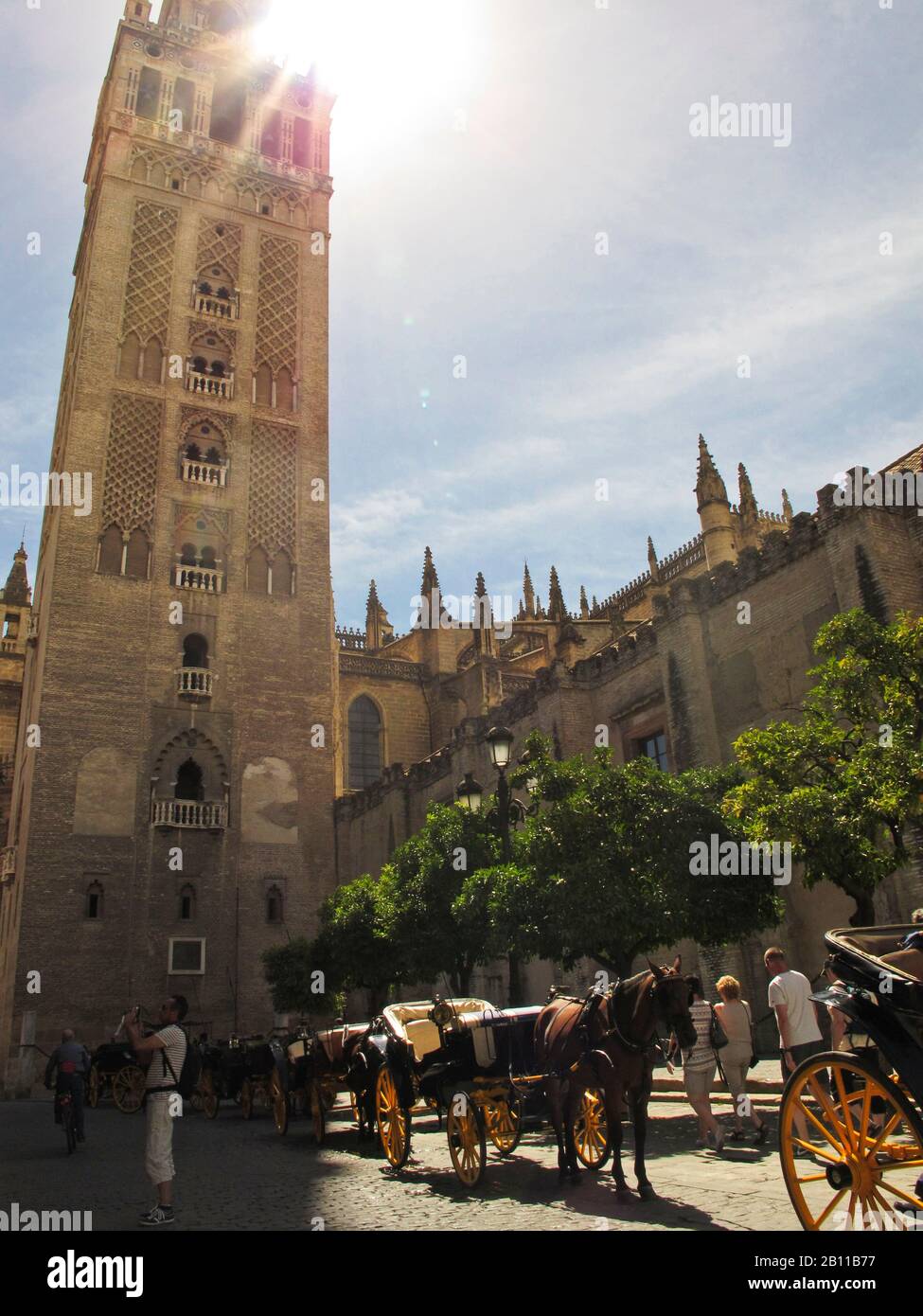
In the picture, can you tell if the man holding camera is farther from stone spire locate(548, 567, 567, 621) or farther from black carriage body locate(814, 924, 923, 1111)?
stone spire locate(548, 567, 567, 621)

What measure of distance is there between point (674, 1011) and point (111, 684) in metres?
22.4

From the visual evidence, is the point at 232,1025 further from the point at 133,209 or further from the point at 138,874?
the point at 133,209

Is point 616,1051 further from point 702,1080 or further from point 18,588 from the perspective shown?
point 18,588

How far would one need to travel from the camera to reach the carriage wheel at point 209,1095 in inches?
617

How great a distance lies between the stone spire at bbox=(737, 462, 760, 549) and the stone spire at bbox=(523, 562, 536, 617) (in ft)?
41.8

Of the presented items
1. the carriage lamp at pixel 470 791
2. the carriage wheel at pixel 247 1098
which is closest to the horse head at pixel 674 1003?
the carriage lamp at pixel 470 791

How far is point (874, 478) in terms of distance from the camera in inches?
690

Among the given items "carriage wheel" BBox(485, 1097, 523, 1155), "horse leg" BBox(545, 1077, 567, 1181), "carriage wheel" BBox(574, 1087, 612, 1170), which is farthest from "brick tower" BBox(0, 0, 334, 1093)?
"horse leg" BBox(545, 1077, 567, 1181)

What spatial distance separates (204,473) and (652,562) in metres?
19.2

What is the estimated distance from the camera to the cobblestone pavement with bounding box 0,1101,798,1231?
5914mm

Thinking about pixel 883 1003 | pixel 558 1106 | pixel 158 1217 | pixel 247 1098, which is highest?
pixel 883 1003

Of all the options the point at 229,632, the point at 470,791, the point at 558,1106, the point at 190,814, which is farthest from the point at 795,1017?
the point at 229,632

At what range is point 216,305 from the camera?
31.9m
